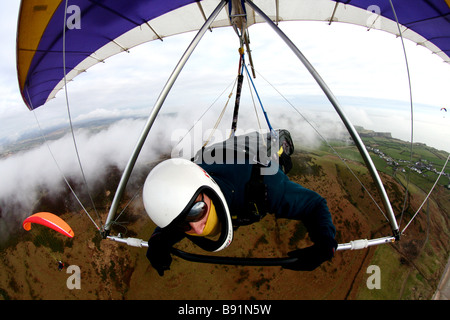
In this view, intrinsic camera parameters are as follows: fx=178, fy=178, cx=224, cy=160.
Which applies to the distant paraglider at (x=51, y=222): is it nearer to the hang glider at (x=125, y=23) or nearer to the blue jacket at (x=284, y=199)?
the hang glider at (x=125, y=23)

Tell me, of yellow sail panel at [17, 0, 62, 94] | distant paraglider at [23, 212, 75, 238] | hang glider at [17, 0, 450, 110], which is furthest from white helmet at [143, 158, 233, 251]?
yellow sail panel at [17, 0, 62, 94]

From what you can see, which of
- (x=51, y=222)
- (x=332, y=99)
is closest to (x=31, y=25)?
(x=51, y=222)

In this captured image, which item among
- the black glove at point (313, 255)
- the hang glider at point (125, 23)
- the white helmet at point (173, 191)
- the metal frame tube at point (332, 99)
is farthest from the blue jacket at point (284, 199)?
the hang glider at point (125, 23)

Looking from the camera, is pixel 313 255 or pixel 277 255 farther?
pixel 277 255

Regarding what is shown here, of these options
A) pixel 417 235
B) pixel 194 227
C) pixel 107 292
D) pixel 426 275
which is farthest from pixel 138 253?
pixel 417 235

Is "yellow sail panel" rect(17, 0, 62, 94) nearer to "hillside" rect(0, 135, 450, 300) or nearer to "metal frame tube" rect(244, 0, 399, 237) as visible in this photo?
"metal frame tube" rect(244, 0, 399, 237)

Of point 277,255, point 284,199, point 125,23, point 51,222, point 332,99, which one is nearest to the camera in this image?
point 284,199

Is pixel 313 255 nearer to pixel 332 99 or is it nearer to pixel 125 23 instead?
pixel 332 99
